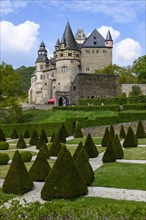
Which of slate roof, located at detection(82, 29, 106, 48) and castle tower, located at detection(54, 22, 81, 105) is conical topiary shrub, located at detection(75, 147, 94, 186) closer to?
castle tower, located at detection(54, 22, 81, 105)

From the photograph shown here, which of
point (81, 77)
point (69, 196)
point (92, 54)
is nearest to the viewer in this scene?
point (69, 196)

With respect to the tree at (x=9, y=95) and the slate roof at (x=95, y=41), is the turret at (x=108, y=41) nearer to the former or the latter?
the slate roof at (x=95, y=41)

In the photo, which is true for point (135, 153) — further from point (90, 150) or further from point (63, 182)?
point (63, 182)

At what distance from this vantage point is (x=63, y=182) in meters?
12.1

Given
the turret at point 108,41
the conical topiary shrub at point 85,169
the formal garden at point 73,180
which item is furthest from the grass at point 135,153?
the turret at point 108,41

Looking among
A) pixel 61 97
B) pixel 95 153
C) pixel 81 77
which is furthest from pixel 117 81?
pixel 95 153

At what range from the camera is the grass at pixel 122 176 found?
14.2m

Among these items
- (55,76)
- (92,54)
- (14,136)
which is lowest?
(14,136)

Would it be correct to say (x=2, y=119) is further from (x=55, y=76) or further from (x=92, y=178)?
(x=92, y=178)

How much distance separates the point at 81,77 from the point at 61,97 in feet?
19.8

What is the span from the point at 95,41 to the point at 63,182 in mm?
61703

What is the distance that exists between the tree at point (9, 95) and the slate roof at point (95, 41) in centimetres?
2787

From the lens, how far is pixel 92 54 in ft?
229

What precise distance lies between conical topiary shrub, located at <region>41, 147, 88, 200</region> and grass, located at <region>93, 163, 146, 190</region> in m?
2.40
